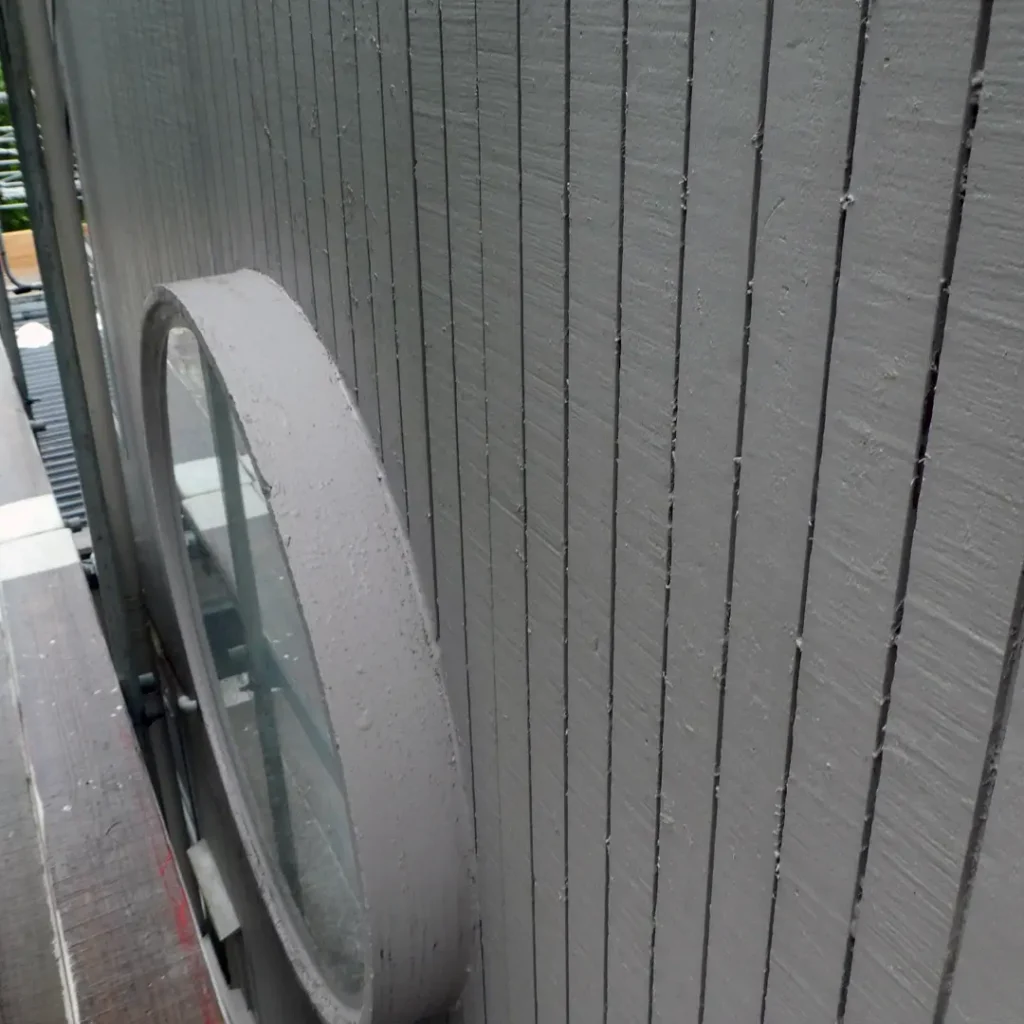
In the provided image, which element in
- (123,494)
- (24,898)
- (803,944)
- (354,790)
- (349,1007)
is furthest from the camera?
(123,494)

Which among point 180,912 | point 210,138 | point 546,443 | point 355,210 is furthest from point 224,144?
point 180,912

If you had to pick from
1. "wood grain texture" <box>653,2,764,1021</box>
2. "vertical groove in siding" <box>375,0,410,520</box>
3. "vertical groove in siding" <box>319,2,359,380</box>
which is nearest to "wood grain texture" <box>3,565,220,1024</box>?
"vertical groove in siding" <box>375,0,410,520</box>

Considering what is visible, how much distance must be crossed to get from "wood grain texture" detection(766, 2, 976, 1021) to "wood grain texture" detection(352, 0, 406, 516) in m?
0.89

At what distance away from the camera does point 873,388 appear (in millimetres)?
743

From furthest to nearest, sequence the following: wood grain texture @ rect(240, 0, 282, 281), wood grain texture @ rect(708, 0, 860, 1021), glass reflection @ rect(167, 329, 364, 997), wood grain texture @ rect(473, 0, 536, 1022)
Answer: glass reflection @ rect(167, 329, 364, 997) → wood grain texture @ rect(240, 0, 282, 281) → wood grain texture @ rect(473, 0, 536, 1022) → wood grain texture @ rect(708, 0, 860, 1021)

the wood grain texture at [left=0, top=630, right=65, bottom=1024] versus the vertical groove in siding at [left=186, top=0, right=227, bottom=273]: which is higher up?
the vertical groove in siding at [left=186, top=0, right=227, bottom=273]

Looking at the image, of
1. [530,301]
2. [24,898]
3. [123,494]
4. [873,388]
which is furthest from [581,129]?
[123,494]

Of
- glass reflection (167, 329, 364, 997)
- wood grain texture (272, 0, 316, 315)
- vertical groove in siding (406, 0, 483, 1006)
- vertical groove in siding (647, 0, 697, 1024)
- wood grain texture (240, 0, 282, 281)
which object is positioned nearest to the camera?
vertical groove in siding (647, 0, 697, 1024)

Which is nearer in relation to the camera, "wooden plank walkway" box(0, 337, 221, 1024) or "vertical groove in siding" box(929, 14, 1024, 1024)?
"vertical groove in siding" box(929, 14, 1024, 1024)

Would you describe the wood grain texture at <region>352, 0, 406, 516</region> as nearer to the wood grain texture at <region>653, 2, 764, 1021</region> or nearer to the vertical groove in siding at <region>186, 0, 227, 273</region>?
the wood grain texture at <region>653, 2, 764, 1021</region>

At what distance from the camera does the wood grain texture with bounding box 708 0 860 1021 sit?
74 cm

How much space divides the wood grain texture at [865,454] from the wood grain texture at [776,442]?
2 cm

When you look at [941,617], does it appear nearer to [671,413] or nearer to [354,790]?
[671,413]

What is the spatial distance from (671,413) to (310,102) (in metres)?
1.00
